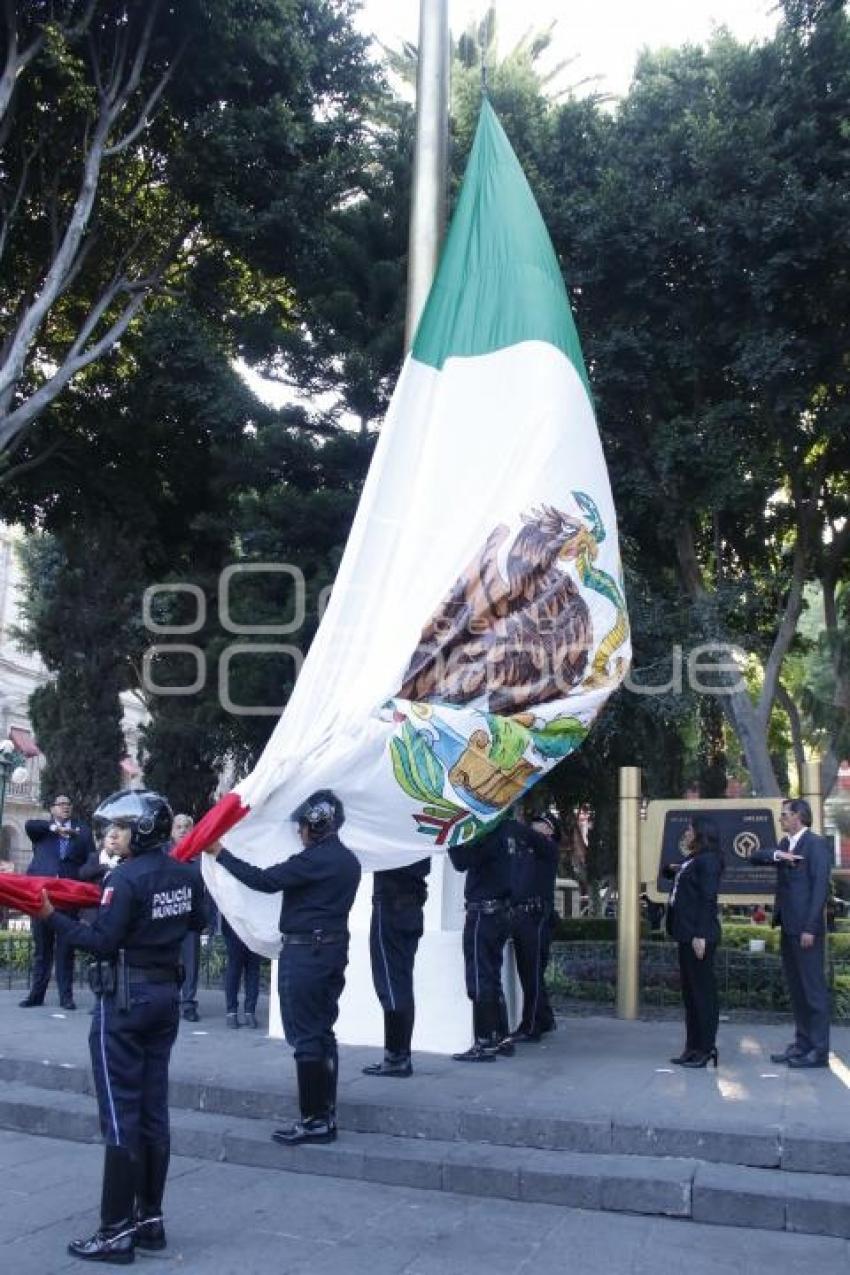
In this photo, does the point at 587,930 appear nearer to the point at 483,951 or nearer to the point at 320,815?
the point at 483,951

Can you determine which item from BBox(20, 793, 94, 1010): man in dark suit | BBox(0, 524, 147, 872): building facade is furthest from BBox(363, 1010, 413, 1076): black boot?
BBox(0, 524, 147, 872): building facade

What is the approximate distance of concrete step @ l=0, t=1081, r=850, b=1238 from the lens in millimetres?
5434

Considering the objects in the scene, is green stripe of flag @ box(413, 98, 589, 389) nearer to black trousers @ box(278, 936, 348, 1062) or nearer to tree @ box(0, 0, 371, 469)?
black trousers @ box(278, 936, 348, 1062)

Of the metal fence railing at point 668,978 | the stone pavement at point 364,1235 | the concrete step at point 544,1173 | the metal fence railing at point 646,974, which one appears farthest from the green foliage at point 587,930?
the stone pavement at point 364,1235

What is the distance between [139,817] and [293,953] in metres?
1.63

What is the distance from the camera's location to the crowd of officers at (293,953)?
4.88m

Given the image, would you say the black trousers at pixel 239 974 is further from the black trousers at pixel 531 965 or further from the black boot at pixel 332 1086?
the black boot at pixel 332 1086

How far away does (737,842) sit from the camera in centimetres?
998

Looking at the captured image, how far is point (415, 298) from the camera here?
9.69m

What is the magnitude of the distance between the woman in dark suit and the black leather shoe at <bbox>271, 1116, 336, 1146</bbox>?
9.02 ft

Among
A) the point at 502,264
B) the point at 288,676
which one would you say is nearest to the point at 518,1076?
the point at 502,264

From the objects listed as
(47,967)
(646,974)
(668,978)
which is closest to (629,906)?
(668,978)

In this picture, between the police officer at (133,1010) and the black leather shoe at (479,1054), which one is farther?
the black leather shoe at (479,1054)

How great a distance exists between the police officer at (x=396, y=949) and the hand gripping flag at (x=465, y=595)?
656 mm
